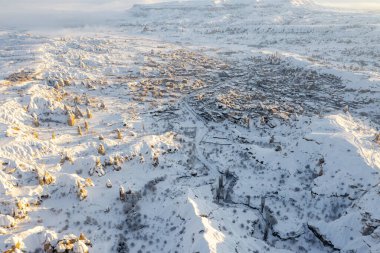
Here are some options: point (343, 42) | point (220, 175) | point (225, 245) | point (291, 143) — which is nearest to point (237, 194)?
point (220, 175)

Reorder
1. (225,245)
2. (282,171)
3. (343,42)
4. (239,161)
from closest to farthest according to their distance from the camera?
(225,245), (282,171), (239,161), (343,42)

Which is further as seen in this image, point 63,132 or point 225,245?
point 63,132

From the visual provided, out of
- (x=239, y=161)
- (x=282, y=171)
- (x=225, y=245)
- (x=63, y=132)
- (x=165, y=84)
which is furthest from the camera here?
(x=165, y=84)

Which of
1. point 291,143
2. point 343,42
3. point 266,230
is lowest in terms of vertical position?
point 266,230

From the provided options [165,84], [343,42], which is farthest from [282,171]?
[343,42]

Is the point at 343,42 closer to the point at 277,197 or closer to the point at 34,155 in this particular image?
the point at 277,197

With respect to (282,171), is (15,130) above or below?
above
